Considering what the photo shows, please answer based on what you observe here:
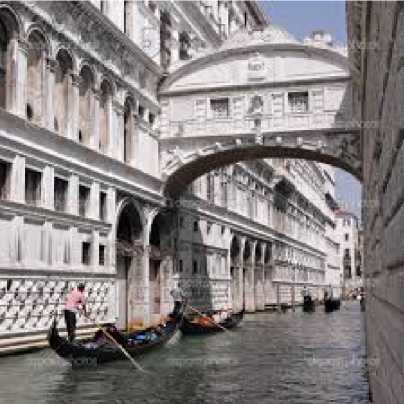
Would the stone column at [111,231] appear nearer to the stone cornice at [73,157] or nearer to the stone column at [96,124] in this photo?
the stone cornice at [73,157]

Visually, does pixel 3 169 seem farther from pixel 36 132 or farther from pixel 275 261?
pixel 275 261

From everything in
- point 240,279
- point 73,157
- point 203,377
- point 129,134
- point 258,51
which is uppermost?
point 258,51

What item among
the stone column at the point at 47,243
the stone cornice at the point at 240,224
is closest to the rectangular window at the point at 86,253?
the stone column at the point at 47,243

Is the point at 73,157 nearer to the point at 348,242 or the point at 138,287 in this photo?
the point at 138,287

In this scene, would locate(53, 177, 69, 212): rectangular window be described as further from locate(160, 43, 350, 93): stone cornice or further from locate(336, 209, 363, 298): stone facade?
locate(336, 209, 363, 298): stone facade

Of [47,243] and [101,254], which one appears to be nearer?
[47,243]

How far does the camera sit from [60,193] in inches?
545

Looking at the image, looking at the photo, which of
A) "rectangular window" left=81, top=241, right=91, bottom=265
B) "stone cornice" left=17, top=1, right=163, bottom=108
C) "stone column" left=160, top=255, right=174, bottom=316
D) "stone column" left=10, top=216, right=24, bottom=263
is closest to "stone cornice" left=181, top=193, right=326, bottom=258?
"stone column" left=160, top=255, right=174, bottom=316

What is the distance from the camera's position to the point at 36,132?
1266 cm

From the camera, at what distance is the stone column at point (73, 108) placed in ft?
46.8

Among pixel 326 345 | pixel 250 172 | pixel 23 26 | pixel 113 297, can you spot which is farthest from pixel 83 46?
pixel 250 172

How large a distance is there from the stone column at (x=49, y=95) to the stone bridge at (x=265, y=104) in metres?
5.85

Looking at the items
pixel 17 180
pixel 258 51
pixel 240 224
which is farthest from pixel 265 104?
pixel 240 224

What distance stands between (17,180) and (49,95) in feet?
7.06
